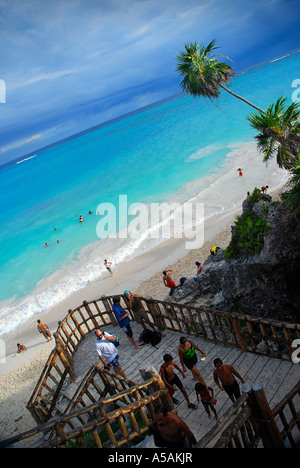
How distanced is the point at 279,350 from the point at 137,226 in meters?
28.2

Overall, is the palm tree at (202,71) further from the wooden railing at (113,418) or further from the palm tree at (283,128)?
the wooden railing at (113,418)

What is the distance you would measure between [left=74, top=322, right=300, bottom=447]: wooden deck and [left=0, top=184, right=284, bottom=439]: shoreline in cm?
689

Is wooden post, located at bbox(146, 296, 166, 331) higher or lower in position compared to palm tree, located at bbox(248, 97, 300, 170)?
lower

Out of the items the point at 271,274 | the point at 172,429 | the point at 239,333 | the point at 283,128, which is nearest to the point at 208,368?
the point at 239,333

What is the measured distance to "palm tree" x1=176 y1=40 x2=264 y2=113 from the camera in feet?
60.7

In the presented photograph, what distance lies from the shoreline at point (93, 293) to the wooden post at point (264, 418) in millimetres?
12247

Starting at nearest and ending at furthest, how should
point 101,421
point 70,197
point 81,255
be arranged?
point 101,421, point 81,255, point 70,197

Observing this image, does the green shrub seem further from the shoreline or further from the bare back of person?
the shoreline

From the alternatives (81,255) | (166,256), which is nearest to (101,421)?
(166,256)

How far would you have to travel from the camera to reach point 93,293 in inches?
1004

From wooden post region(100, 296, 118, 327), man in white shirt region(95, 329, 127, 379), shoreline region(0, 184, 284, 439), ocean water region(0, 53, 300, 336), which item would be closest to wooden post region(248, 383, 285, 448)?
man in white shirt region(95, 329, 127, 379)

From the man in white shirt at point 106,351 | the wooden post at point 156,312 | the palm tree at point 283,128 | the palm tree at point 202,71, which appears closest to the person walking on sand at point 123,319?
the wooden post at point 156,312
